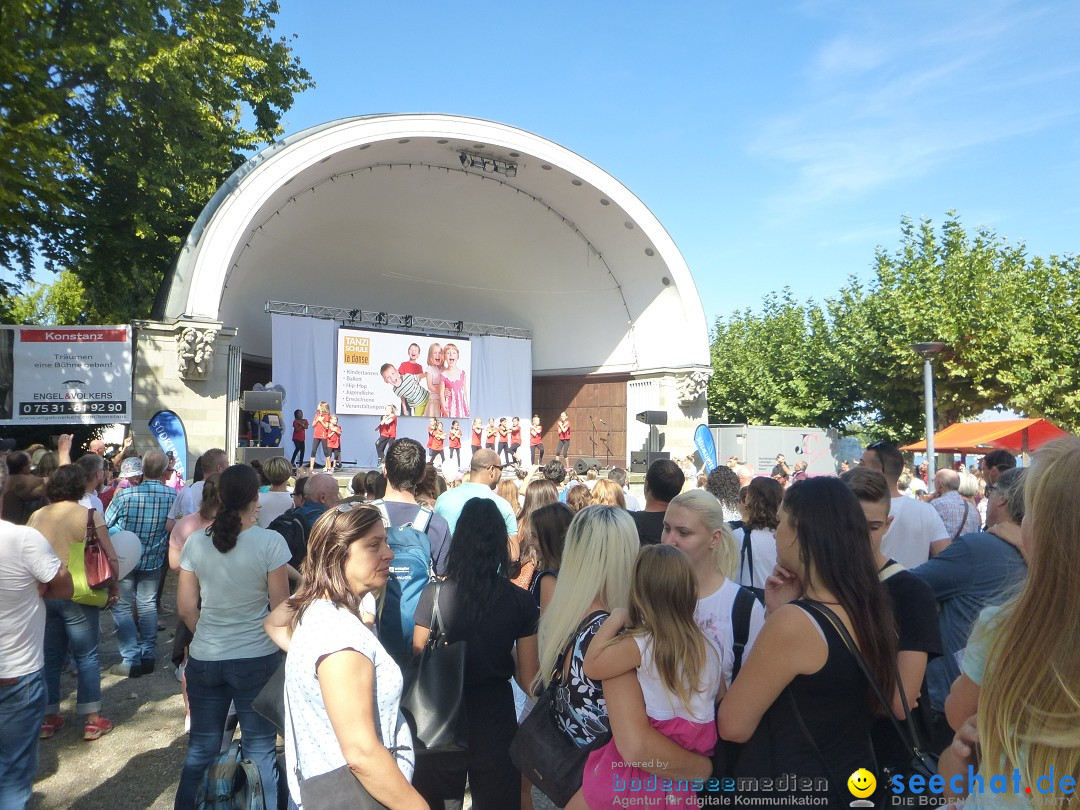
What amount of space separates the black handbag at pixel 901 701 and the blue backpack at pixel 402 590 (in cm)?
186

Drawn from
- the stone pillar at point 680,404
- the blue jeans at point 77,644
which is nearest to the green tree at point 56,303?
the stone pillar at point 680,404

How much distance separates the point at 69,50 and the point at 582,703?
1220cm

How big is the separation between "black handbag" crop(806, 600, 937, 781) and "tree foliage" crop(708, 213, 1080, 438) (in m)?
18.9

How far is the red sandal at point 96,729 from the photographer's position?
4.53 m

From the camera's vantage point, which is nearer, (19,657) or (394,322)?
(19,657)

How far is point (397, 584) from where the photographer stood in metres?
3.35

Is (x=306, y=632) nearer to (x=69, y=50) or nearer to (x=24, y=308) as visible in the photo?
(x=69, y=50)

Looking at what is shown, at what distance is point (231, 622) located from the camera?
3.26m

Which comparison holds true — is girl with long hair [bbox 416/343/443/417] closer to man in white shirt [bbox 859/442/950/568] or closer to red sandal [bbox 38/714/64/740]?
red sandal [bbox 38/714/64/740]

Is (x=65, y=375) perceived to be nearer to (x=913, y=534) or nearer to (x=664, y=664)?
(x=913, y=534)

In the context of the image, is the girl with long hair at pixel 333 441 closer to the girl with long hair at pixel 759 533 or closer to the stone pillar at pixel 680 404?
the stone pillar at pixel 680 404

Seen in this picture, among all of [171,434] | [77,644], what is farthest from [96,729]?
[171,434]

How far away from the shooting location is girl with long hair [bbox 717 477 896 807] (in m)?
1.90

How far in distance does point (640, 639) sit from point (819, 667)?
0.49 meters
